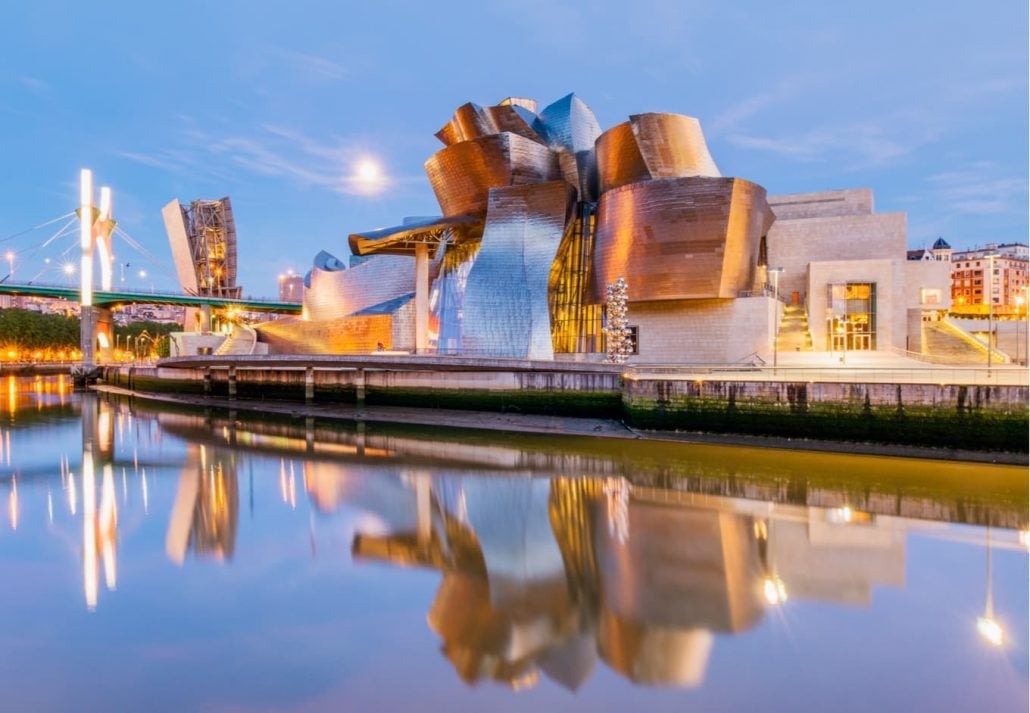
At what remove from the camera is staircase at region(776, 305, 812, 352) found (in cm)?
2498

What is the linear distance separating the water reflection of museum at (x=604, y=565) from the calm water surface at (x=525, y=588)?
0.13 feet

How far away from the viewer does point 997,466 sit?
12.1 metres

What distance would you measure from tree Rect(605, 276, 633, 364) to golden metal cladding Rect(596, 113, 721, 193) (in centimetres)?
545

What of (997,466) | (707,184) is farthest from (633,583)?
(707,184)

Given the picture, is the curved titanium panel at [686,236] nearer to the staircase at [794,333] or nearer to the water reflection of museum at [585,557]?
the staircase at [794,333]

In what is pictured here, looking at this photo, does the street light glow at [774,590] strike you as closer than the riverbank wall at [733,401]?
Yes

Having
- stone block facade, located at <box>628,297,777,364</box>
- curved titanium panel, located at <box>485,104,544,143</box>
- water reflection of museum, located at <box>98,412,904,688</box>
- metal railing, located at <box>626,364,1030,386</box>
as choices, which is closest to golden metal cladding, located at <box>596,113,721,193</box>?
curved titanium panel, located at <box>485,104,544,143</box>

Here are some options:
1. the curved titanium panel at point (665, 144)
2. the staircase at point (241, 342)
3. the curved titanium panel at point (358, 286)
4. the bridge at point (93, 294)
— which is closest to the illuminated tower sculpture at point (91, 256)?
the bridge at point (93, 294)

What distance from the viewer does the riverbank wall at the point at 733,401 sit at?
12656 millimetres

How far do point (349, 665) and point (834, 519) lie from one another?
292 inches

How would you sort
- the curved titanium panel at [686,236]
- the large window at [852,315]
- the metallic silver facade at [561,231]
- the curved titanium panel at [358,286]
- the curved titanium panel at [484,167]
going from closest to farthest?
1. the curved titanium panel at [686,236]
2. the metallic silver facade at [561,231]
3. the large window at [852,315]
4. the curved titanium panel at [484,167]
5. the curved titanium panel at [358,286]

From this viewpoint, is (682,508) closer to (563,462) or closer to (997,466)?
(563,462)

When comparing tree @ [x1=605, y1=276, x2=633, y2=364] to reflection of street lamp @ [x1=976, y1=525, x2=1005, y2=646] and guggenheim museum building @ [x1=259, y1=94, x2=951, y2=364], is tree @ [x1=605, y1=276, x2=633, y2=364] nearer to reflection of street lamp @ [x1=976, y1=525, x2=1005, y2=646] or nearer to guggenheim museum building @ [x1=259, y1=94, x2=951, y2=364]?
guggenheim museum building @ [x1=259, y1=94, x2=951, y2=364]

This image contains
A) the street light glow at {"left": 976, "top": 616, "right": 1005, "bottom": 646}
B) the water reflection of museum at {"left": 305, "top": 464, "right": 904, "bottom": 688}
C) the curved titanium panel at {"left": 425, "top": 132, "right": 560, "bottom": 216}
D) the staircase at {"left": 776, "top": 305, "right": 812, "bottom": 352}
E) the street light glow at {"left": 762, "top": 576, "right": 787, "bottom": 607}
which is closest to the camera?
the water reflection of museum at {"left": 305, "top": 464, "right": 904, "bottom": 688}
